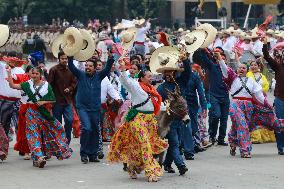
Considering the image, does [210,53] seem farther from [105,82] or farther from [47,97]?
[47,97]

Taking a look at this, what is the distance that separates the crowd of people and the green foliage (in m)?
51.1

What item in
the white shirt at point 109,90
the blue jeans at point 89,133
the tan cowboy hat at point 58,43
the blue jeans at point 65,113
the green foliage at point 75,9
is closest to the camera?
the blue jeans at point 89,133

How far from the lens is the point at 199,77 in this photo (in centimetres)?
1555

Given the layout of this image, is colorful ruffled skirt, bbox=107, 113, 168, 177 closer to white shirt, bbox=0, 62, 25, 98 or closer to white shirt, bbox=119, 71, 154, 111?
white shirt, bbox=119, 71, 154, 111

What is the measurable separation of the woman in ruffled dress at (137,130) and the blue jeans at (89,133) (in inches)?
64.2

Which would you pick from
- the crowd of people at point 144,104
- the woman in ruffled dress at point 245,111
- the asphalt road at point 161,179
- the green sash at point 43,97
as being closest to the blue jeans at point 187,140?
the crowd of people at point 144,104

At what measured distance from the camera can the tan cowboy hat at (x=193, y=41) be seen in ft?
45.6

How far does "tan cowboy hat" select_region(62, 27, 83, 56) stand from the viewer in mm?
14125

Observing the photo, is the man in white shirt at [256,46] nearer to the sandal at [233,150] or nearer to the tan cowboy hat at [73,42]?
the sandal at [233,150]

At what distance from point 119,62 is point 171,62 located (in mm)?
686

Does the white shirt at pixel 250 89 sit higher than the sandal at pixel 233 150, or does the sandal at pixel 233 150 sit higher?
the white shirt at pixel 250 89

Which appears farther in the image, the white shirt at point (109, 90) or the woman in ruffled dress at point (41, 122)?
the white shirt at point (109, 90)

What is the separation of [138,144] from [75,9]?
57036mm

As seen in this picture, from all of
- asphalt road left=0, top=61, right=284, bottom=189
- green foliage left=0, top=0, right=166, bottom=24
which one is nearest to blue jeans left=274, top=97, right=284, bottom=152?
asphalt road left=0, top=61, right=284, bottom=189
